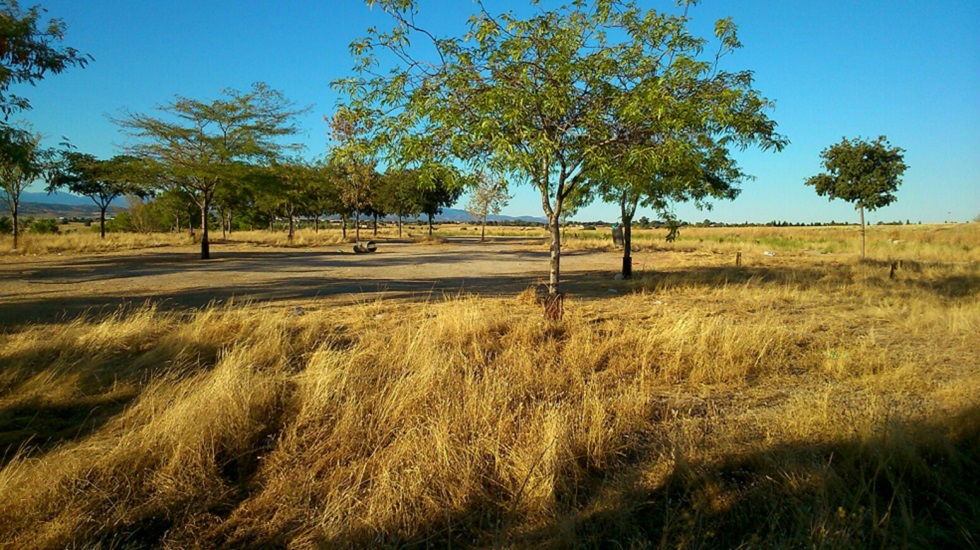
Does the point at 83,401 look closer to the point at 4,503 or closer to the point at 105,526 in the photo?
the point at 4,503

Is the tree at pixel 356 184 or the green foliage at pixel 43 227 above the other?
the tree at pixel 356 184

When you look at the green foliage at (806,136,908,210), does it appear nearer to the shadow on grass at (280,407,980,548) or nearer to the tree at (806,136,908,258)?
the tree at (806,136,908,258)

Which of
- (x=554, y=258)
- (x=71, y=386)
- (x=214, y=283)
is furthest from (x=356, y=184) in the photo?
(x=71, y=386)

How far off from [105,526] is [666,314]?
762 centimetres

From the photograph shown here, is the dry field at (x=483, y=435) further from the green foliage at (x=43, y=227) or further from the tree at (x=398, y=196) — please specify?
the green foliage at (x=43, y=227)

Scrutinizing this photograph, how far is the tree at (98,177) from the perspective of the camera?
2006 centimetres

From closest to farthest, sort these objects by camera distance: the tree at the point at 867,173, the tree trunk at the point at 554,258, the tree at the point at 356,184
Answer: the tree trunk at the point at 554,258 < the tree at the point at 867,173 < the tree at the point at 356,184

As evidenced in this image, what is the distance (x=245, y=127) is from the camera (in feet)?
68.4

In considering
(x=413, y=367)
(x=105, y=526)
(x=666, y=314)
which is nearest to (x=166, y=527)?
(x=105, y=526)

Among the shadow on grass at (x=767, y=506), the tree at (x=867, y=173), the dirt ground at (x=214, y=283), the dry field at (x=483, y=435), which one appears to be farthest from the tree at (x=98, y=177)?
the tree at (x=867, y=173)

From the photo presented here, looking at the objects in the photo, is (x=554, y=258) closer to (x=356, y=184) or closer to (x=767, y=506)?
(x=767, y=506)

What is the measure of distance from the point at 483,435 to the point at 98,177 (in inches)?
1000

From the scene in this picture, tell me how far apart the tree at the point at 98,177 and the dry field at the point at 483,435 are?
665 inches

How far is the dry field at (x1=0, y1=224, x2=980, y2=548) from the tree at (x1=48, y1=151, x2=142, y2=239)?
16.9 m
